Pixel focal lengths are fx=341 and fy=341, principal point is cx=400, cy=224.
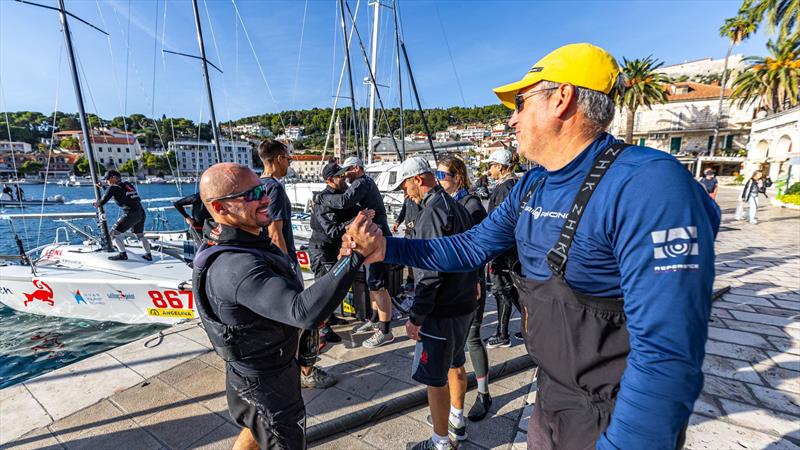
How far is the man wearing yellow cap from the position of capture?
0.89m

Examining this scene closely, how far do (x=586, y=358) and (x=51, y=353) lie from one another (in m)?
9.04

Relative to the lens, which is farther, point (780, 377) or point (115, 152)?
point (115, 152)

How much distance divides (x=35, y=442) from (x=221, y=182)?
2.79 metres

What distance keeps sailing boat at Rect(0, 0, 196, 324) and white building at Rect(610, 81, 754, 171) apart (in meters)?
53.5

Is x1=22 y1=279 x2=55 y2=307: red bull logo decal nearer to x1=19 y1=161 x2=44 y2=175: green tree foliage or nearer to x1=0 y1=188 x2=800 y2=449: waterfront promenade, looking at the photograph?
x1=0 y1=188 x2=800 y2=449: waterfront promenade

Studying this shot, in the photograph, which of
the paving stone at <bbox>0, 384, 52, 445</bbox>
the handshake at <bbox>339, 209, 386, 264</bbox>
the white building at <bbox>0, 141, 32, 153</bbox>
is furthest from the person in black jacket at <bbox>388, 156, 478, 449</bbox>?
the white building at <bbox>0, 141, 32, 153</bbox>

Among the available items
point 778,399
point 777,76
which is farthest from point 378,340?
point 777,76

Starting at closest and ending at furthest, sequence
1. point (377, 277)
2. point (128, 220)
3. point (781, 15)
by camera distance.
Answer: point (377, 277)
point (128, 220)
point (781, 15)

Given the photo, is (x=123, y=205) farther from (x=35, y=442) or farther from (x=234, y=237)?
(x=234, y=237)

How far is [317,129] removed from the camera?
109 m

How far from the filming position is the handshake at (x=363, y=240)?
1.58 m

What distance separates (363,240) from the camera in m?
1.58

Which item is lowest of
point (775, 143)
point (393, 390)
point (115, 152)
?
point (393, 390)

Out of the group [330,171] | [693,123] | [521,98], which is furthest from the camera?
[693,123]
